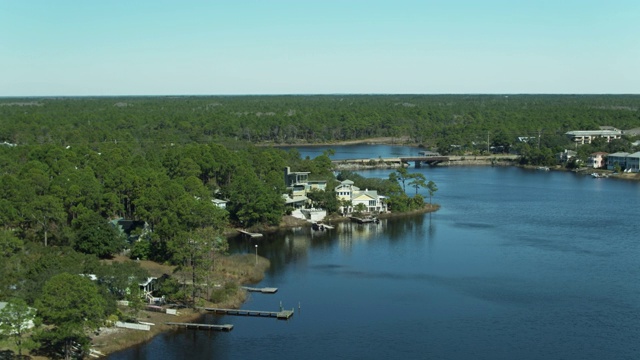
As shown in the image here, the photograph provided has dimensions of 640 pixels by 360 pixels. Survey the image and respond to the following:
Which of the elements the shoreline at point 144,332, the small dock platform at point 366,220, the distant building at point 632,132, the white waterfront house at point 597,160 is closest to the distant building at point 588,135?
the distant building at point 632,132

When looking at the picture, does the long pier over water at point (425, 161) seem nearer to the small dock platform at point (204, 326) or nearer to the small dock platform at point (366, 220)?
the small dock platform at point (366, 220)

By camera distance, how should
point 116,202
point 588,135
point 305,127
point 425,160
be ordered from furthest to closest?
point 305,127 → point 588,135 → point 425,160 → point 116,202

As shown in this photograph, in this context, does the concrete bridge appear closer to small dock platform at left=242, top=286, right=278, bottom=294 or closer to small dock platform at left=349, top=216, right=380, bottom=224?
small dock platform at left=349, top=216, right=380, bottom=224

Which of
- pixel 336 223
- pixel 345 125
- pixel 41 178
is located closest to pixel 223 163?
pixel 336 223

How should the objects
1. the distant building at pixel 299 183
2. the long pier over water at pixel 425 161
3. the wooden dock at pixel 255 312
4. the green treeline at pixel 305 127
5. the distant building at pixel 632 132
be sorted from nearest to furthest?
1. the wooden dock at pixel 255 312
2. the distant building at pixel 299 183
3. the long pier over water at pixel 425 161
4. the green treeline at pixel 305 127
5. the distant building at pixel 632 132

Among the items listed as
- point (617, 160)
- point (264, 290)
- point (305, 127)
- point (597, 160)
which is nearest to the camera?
point (264, 290)

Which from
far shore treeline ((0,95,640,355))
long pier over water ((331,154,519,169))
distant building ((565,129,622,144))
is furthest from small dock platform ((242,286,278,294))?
distant building ((565,129,622,144))

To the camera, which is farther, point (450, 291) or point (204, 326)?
point (450, 291)

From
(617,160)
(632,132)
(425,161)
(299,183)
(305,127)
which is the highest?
(632,132)

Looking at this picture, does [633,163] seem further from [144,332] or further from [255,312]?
[144,332]

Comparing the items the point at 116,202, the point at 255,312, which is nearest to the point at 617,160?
the point at 116,202
